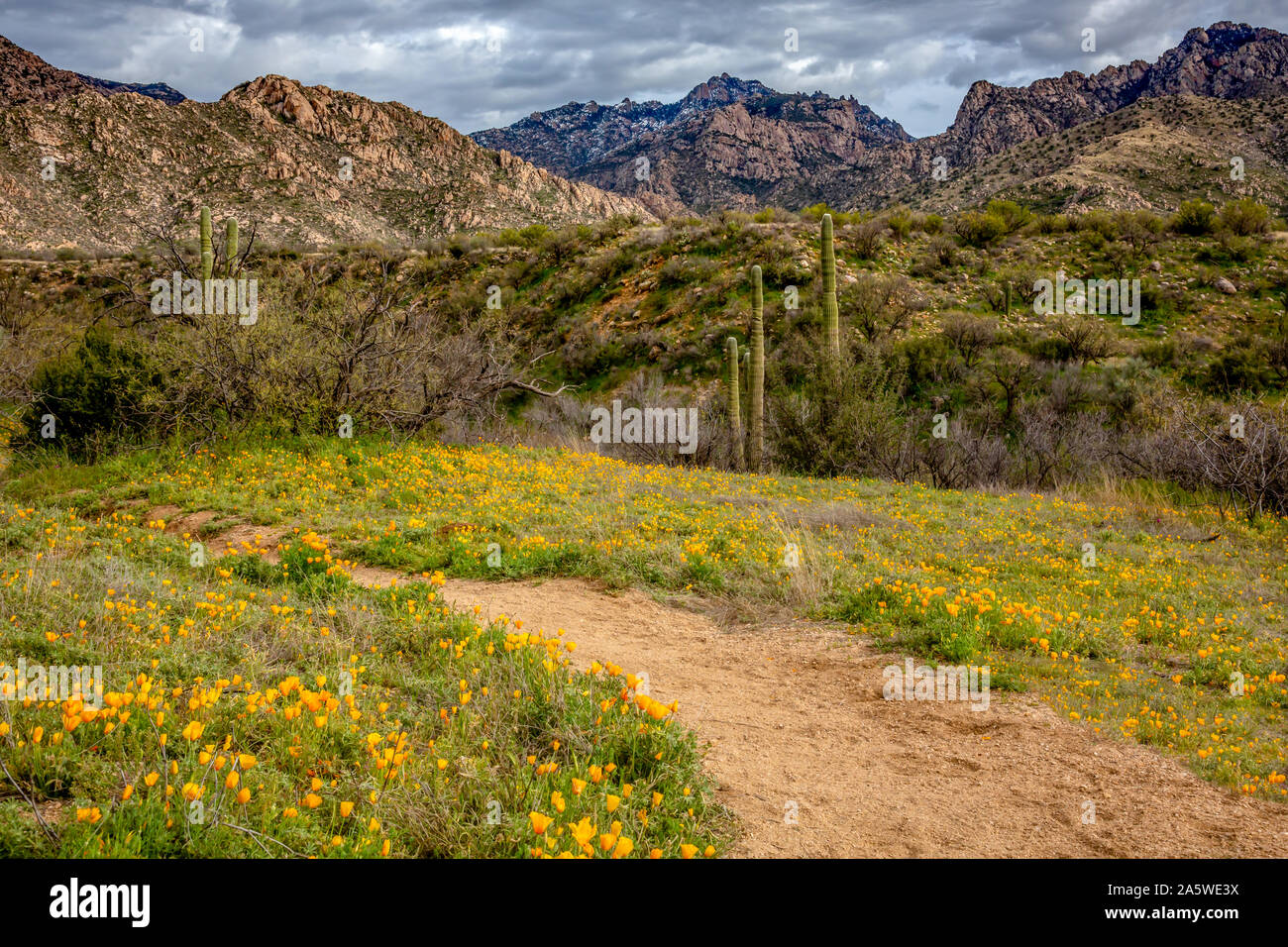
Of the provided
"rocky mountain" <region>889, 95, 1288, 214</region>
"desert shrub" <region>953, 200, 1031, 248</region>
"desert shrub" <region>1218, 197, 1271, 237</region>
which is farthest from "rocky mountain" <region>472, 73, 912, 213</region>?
"desert shrub" <region>1218, 197, 1271, 237</region>

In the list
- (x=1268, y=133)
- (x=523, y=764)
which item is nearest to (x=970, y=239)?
(x=523, y=764)

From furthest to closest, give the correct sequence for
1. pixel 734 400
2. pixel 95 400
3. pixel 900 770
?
pixel 734 400 → pixel 95 400 → pixel 900 770

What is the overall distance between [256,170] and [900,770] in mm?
57544

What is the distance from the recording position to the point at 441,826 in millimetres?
2525

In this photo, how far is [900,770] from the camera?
12.5 ft

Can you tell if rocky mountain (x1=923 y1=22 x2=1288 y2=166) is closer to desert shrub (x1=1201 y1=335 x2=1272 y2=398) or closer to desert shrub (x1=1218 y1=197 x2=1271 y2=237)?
desert shrub (x1=1218 y1=197 x2=1271 y2=237)

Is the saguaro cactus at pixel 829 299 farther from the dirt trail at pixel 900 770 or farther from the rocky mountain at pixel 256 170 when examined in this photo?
the rocky mountain at pixel 256 170

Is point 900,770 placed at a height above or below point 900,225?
below

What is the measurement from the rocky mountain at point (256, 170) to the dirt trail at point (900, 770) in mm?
34541

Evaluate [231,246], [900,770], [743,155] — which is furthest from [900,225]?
[743,155]

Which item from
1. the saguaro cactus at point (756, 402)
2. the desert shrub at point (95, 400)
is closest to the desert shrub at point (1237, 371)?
the saguaro cactus at point (756, 402)

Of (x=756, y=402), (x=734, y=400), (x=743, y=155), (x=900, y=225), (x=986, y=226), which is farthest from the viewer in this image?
(x=743, y=155)

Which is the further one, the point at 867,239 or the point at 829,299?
the point at 867,239

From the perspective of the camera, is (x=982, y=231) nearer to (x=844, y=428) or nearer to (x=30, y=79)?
(x=844, y=428)
